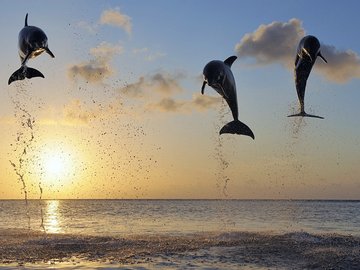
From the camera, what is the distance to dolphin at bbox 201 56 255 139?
12284 mm

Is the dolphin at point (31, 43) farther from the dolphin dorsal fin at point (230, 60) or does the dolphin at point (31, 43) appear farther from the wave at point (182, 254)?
the wave at point (182, 254)

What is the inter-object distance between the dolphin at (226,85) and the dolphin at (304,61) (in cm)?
204

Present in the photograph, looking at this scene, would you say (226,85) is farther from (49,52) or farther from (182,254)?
(182,254)

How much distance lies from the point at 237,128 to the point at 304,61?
3735mm

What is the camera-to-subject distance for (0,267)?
14.2 meters

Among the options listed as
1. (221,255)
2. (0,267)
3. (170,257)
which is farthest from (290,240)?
(0,267)

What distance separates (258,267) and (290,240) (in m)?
8.65

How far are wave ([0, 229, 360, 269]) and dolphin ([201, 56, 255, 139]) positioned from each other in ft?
14.9

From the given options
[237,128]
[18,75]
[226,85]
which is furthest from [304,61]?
[18,75]

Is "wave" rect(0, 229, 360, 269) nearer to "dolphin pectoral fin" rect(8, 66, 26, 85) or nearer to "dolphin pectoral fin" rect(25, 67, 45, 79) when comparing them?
"dolphin pectoral fin" rect(8, 66, 26, 85)

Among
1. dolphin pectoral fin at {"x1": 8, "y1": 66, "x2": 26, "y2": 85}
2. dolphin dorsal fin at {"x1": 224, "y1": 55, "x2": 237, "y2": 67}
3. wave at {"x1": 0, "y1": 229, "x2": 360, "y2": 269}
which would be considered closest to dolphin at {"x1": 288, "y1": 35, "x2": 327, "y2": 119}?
dolphin dorsal fin at {"x1": 224, "y1": 55, "x2": 237, "y2": 67}

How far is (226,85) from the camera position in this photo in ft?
44.4

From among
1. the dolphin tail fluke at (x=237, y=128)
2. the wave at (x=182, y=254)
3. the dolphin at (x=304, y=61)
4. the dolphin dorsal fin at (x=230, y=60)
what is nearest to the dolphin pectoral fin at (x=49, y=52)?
the dolphin dorsal fin at (x=230, y=60)

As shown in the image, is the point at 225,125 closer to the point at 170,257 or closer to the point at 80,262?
the point at 170,257
